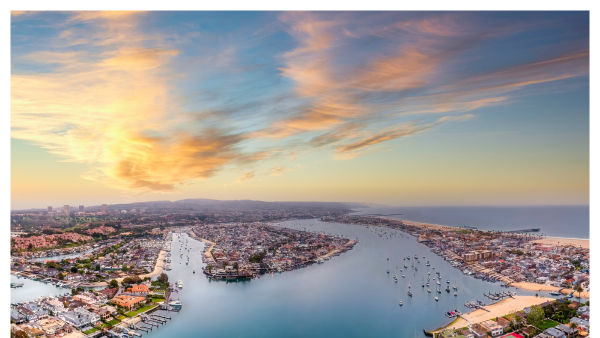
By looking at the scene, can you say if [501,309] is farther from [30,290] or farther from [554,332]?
[30,290]

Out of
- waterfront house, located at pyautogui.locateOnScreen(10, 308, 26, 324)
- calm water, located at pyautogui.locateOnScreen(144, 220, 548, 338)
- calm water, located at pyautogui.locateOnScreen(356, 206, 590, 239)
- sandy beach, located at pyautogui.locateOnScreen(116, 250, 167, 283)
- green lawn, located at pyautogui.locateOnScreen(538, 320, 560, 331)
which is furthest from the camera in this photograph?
sandy beach, located at pyautogui.locateOnScreen(116, 250, 167, 283)

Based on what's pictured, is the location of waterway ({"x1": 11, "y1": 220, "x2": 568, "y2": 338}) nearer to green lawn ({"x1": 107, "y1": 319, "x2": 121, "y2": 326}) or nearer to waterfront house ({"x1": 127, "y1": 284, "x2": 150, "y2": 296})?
waterfront house ({"x1": 127, "y1": 284, "x2": 150, "y2": 296})

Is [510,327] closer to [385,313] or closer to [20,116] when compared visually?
[385,313]

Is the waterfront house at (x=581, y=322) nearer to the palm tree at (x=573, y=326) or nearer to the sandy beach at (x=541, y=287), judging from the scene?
the palm tree at (x=573, y=326)

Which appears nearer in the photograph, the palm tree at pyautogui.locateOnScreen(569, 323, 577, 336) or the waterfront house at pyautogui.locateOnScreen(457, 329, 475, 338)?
the palm tree at pyautogui.locateOnScreen(569, 323, 577, 336)

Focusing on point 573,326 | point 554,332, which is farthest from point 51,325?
point 573,326

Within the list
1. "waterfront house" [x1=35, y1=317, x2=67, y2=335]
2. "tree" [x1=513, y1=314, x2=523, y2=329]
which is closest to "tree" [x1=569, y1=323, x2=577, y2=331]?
"tree" [x1=513, y1=314, x2=523, y2=329]
